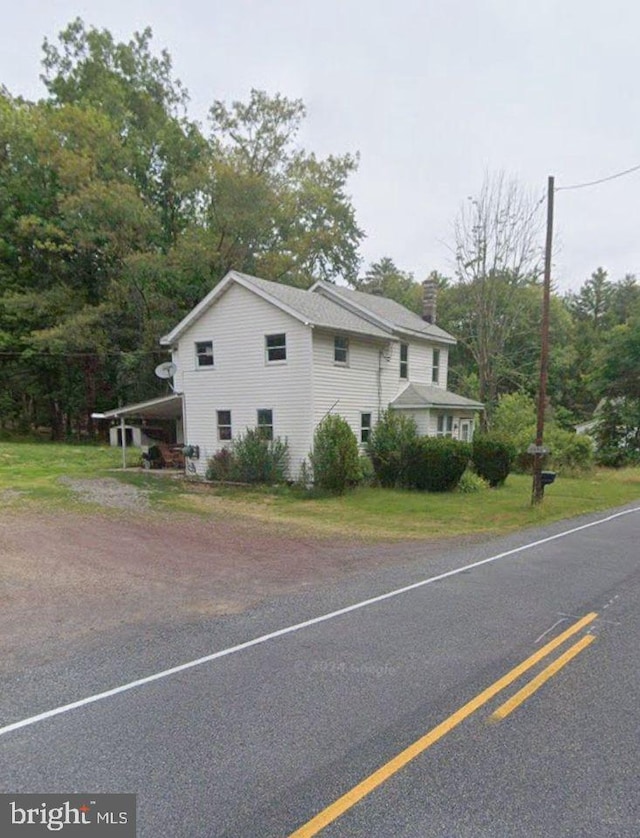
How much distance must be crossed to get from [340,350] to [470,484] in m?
7.04

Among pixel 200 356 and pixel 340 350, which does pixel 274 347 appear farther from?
pixel 200 356

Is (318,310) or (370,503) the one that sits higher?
(318,310)

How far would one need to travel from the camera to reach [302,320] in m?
18.3

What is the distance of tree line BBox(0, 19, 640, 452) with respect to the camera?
31578mm

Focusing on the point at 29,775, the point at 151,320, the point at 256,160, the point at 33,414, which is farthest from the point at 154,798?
the point at 33,414

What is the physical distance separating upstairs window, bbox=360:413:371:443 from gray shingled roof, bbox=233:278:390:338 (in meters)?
3.33

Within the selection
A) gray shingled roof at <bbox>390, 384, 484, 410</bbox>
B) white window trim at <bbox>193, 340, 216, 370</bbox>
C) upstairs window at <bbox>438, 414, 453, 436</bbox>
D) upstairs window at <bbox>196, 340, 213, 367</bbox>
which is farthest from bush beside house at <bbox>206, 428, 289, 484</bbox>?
upstairs window at <bbox>438, 414, 453, 436</bbox>

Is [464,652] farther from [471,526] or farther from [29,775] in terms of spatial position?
[471,526]

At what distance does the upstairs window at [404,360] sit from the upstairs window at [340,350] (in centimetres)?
419

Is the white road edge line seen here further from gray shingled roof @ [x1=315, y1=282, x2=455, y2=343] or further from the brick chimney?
the brick chimney

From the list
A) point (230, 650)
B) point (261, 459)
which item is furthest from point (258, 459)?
point (230, 650)

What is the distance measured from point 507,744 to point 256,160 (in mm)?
35139

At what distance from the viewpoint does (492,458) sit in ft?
65.6

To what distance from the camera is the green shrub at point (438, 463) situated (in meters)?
18.4
